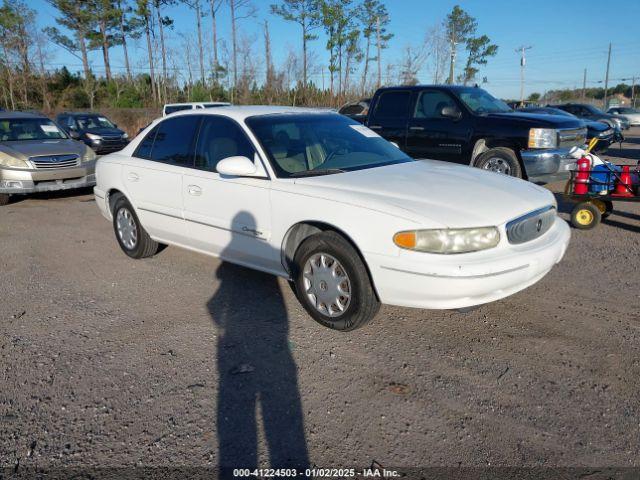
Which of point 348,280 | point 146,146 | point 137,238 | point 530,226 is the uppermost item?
point 146,146

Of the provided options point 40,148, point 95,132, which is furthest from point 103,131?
point 40,148

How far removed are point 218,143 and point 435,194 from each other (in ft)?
6.68

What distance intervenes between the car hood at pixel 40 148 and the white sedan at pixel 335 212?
485 centimetres

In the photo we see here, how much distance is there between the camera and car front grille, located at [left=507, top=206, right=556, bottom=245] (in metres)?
3.49

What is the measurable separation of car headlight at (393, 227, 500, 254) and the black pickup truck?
5.25 meters

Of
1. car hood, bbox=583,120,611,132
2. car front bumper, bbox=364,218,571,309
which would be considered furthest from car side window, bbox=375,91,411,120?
car hood, bbox=583,120,611,132

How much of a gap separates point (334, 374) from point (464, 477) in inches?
42.7

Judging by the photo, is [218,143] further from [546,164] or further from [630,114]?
[630,114]

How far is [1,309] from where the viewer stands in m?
4.53

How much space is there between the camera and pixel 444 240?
328cm

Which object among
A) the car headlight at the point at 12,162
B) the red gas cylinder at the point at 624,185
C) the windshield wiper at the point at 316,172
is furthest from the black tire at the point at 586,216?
the car headlight at the point at 12,162

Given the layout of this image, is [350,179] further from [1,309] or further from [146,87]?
[146,87]

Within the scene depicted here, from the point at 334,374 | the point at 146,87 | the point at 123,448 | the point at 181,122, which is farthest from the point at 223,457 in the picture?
the point at 146,87

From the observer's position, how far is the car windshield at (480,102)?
28.6ft
